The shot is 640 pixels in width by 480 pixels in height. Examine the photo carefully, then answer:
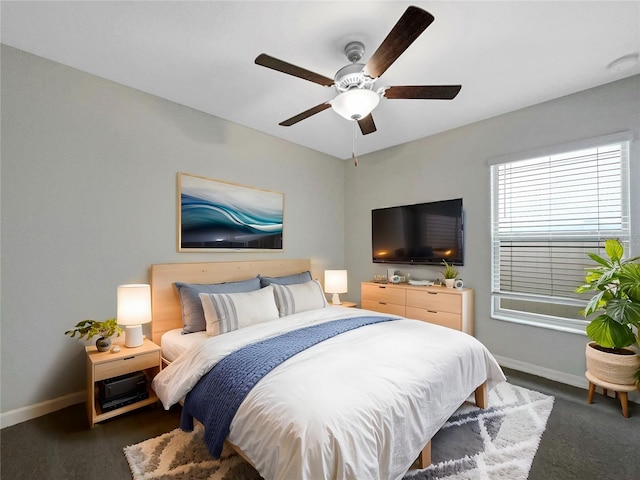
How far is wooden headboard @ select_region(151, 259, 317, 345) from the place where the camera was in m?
2.76

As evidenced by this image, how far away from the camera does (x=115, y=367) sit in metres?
2.17

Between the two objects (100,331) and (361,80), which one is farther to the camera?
(100,331)

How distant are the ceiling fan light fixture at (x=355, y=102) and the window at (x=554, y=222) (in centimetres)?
205

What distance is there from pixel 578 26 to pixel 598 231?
5.74 ft

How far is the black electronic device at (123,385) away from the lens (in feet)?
7.13

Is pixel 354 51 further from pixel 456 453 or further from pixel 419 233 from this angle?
pixel 456 453

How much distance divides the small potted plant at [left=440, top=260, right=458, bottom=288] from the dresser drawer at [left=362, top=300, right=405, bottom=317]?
2.05ft

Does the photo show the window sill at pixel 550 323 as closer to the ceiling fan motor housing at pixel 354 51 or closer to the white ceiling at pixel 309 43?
the white ceiling at pixel 309 43

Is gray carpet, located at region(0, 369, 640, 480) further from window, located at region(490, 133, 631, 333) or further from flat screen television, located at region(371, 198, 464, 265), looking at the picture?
flat screen television, located at region(371, 198, 464, 265)

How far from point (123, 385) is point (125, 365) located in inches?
6.6

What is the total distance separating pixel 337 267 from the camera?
4734 mm

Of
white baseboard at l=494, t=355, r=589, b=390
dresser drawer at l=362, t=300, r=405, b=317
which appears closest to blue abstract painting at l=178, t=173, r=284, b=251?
dresser drawer at l=362, t=300, r=405, b=317

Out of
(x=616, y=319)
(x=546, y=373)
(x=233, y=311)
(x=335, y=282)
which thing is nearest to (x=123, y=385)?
(x=233, y=311)

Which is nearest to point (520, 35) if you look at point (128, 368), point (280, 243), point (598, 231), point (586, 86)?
point (586, 86)
